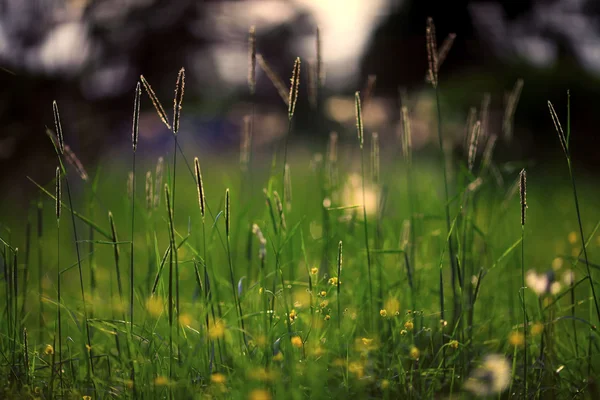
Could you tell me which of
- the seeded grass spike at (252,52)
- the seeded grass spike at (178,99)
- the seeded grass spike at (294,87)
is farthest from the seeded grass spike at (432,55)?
the seeded grass spike at (178,99)

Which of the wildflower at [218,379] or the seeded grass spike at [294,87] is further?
the seeded grass spike at [294,87]

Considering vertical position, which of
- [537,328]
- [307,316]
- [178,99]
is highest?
[178,99]

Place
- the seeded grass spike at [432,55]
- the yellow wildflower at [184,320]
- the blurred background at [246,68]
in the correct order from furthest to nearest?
the blurred background at [246,68], the seeded grass spike at [432,55], the yellow wildflower at [184,320]

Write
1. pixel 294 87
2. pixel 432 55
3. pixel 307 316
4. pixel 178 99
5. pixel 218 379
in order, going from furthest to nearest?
pixel 307 316, pixel 432 55, pixel 294 87, pixel 178 99, pixel 218 379

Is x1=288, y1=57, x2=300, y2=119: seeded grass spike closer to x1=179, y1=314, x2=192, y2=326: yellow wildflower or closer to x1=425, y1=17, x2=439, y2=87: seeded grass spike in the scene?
x1=425, y1=17, x2=439, y2=87: seeded grass spike

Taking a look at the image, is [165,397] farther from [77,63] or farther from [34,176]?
[77,63]

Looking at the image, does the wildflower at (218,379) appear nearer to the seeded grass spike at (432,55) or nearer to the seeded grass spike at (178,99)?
the seeded grass spike at (178,99)

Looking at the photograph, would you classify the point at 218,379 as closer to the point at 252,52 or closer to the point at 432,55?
the point at 252,52

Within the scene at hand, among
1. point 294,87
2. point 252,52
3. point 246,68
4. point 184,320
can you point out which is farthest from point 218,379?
point 246,68

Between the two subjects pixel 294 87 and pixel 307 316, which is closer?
pixel 294 87

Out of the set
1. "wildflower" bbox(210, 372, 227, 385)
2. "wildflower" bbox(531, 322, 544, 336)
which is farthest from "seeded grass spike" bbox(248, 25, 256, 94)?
"wildflower" bbox(531, 322, 544, 336)

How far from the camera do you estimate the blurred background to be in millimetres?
2791

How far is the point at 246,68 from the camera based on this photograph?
323 centimetres

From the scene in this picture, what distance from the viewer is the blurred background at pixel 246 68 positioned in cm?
279
